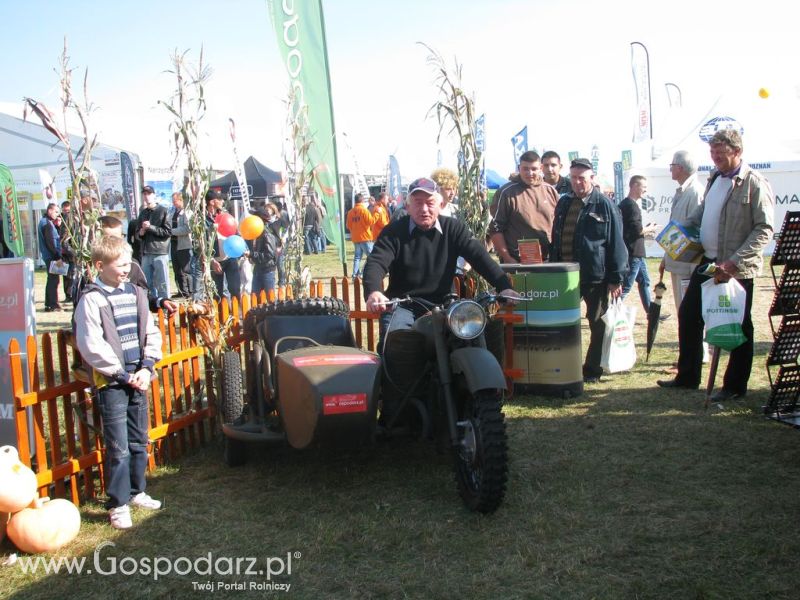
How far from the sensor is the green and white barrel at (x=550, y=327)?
233 inches

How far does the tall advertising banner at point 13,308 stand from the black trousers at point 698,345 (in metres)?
4.65

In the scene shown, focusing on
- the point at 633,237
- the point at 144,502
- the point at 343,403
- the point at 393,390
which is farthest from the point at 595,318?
the point at 144,502

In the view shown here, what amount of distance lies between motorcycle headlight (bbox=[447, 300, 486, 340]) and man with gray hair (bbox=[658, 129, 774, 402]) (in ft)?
7.58

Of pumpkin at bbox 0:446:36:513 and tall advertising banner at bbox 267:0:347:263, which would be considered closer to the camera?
pumpkin at bbox 0:446:36:513

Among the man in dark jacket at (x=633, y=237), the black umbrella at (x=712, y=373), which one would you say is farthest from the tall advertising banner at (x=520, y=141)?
the black umbrella at (x=712, y=373)

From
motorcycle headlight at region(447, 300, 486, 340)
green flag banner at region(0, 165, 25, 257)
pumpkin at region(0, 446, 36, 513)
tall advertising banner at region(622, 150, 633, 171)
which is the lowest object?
pumpkin at region(0, 446, 36, 513)

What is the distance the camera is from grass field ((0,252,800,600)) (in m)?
3.18

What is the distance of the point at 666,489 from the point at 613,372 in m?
2.58

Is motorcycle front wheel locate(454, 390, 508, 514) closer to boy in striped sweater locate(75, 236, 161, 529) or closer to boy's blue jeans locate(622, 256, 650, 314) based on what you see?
boy in striped sweater locate(75, 236, 161, 529)

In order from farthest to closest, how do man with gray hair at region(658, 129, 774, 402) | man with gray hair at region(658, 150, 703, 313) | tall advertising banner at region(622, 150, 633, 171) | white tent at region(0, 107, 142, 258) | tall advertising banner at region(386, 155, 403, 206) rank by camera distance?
tall advertising banner at region(386, 155, 403, 206) → tall advertising banner at region(622, 150, 633, 171) → white tent at region(0, 107, 142, 258) → man with gray hair at region(658, 150, 703, 313) → man with gray hair at region(658, 129, 774, 402)

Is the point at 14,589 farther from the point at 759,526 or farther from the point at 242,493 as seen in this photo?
the point at 759,526

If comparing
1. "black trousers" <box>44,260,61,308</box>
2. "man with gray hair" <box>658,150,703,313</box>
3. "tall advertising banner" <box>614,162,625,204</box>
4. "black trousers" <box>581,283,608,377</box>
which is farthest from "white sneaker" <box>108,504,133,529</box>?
"tall advertising banner" <box>614,162,625,204</box>

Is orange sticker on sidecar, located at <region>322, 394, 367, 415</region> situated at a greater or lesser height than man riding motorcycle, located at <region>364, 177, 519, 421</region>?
lesser

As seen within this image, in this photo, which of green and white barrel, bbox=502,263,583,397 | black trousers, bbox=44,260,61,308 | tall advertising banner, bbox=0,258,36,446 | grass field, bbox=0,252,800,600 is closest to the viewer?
grass field, bbox=0,252,800,600
